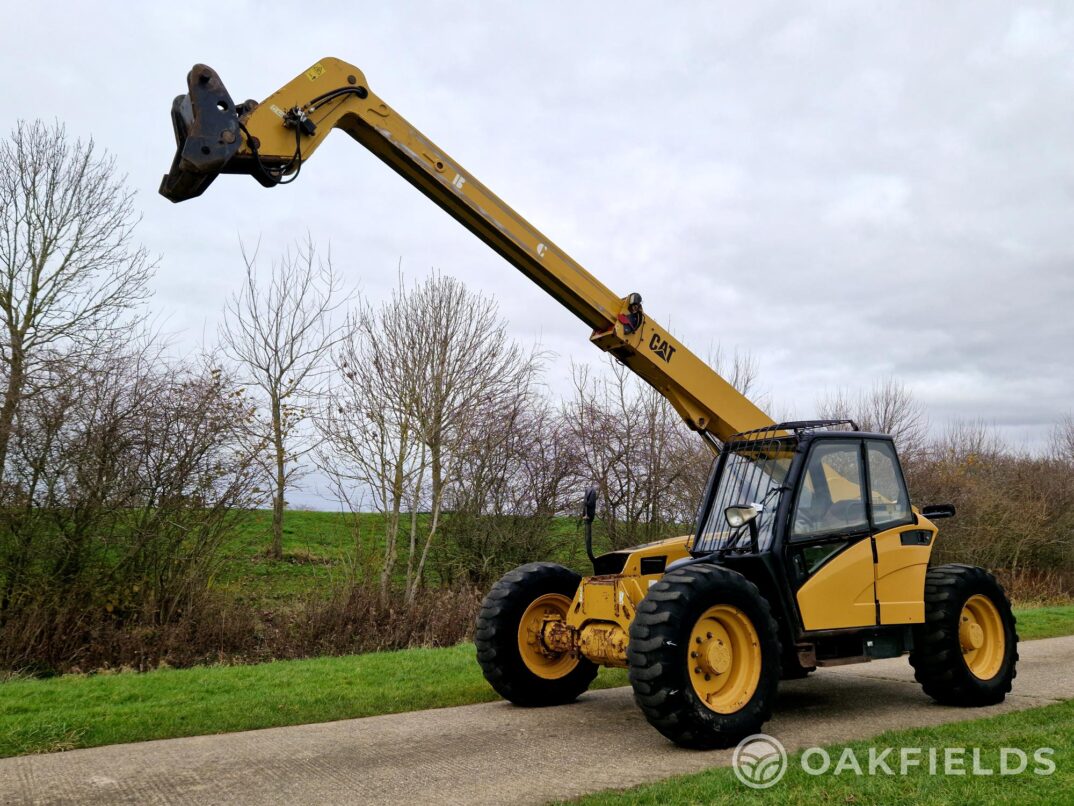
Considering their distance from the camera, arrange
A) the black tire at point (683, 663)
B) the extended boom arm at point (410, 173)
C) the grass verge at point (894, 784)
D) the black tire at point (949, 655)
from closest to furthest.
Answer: the grass verge at point (894, 784), the black tire at point (683, 663), the extended boom arm at point (410, 173), the black tire at point (949, 655)

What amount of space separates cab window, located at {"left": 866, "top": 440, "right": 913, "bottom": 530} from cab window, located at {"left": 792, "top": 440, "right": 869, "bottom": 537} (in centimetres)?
14

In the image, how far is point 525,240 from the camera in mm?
7457

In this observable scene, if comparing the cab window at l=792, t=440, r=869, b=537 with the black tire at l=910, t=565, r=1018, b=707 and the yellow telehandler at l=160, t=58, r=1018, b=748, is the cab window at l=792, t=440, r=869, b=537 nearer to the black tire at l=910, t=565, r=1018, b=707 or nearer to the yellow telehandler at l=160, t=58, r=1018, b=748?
the yellow telehandler at l=160, t=58, r=1018, b=748

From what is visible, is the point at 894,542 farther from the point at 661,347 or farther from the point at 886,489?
the point at 661,347

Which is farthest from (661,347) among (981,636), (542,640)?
(981,636)

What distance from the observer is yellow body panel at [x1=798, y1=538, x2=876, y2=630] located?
6973mm

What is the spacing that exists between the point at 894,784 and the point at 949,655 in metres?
3.12

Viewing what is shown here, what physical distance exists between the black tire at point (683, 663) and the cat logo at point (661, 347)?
2.32 meters

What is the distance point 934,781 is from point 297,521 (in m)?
15.8

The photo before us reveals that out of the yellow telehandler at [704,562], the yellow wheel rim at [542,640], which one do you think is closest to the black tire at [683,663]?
the yellow telehandler at [704,562]

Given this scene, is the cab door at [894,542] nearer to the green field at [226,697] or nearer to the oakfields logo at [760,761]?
the oakfields logo at [760,761]

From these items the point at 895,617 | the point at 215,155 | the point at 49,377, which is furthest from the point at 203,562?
the point at 895,617

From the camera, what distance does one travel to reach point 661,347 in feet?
26.5

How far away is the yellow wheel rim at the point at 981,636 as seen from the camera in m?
7.85
